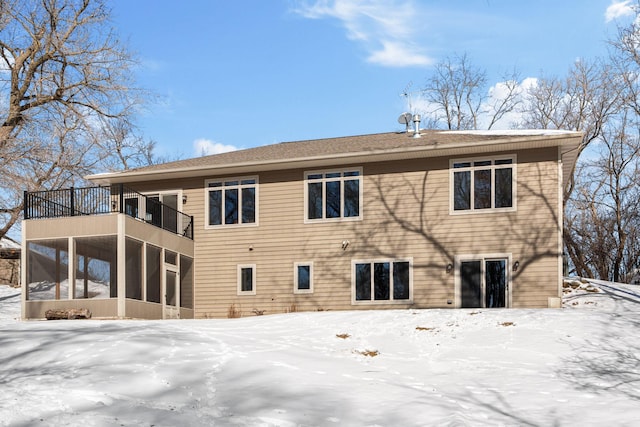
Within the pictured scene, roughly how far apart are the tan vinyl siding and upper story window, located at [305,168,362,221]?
0.18m

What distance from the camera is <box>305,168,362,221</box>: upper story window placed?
19.6 metres

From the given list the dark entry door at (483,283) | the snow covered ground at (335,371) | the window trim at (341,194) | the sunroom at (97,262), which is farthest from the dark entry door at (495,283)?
the sunroom at (97,262)

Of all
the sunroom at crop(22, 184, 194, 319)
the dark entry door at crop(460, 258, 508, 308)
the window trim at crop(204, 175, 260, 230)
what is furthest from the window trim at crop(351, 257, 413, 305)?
the sunroom at crop(22, 184, 194, 319)

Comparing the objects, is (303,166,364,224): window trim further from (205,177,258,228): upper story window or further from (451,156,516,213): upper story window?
(451,156,516,213): upper story window

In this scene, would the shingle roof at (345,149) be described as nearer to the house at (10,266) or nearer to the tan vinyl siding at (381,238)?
the tan vinyl siding at (381,238)

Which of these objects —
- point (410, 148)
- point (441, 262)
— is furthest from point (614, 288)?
point (410, 148)

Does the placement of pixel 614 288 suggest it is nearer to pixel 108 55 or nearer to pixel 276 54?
pixel 276 54

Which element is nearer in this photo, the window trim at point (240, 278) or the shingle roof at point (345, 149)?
the shingle roof at point (345, 149)

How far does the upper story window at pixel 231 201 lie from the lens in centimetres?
2056

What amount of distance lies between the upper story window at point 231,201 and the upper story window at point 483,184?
5910 millimetres

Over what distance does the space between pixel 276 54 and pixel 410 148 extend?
9.65 m

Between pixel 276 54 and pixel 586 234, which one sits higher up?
pixel 276 54

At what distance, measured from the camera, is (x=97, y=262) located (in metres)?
18.5

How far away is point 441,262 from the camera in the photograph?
18.5m
